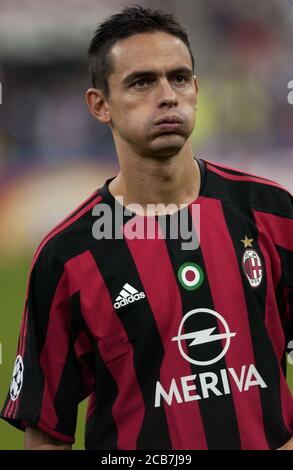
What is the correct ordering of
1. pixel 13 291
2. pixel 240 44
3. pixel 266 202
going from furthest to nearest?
1. pixel 240 44
2. pixel 13 291
3. pixel 266 202

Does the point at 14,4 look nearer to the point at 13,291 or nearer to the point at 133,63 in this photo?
the point at 13,291

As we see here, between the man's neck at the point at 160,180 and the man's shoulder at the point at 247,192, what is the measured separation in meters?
0.06

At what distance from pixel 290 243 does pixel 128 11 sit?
0.78m

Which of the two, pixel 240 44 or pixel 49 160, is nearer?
pixel 49 160

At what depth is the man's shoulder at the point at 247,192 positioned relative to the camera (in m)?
2.29

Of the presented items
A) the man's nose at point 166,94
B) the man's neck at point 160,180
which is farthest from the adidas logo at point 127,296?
the man's nose at point 166,94

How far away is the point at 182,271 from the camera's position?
7.30 ft

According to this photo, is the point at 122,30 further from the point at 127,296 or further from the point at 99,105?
the point at 127,296

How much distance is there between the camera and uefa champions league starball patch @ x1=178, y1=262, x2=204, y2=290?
2.21 metres

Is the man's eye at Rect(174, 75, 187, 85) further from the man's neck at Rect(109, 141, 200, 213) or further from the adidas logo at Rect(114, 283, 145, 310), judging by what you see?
the adidas logo at Rect(114, 283, 145, 310)

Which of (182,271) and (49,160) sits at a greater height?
(49,160)

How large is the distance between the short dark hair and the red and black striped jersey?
1.09 ft

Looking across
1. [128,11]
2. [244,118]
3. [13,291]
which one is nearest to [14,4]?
[244,118]
